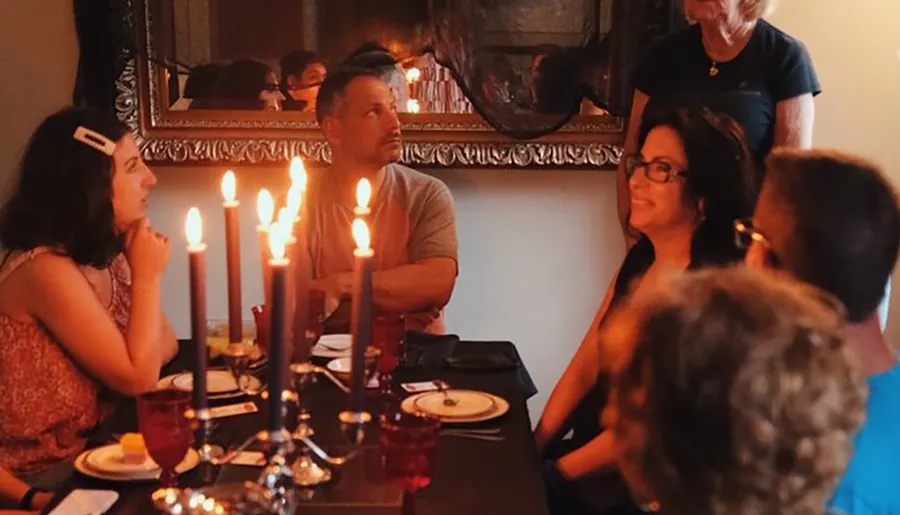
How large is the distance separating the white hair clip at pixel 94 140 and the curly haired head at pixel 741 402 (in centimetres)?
154

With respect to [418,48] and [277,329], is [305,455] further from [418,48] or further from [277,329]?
[418,48]

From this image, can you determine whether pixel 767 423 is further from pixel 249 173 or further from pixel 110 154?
pixel 249 173

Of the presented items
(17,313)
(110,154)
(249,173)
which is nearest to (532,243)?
(249,173)

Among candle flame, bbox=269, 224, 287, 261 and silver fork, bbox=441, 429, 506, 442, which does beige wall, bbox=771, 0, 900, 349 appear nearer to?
silver fork, bbox=441, 429, 506, 442

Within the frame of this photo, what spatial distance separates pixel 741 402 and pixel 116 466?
3.44 ft

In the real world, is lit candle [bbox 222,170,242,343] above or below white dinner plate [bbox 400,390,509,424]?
above

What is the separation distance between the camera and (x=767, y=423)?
912 mm

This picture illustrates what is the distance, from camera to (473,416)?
1.88 m

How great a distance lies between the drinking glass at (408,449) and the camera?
1379mm

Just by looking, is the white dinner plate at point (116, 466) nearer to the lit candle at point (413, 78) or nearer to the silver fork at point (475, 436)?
the silver fork at point (475, 436)

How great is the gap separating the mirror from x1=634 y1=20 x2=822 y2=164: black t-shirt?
1.64ft

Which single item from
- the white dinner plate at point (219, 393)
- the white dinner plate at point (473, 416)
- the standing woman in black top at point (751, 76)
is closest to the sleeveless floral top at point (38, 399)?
the white dinner plate at point (219, 393)

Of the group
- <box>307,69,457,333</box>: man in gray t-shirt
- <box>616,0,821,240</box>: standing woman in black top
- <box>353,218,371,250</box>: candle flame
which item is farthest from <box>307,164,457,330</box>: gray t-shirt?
<box>353,218,371,250</box>: candle flame

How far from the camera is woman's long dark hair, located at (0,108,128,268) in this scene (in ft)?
7.00
